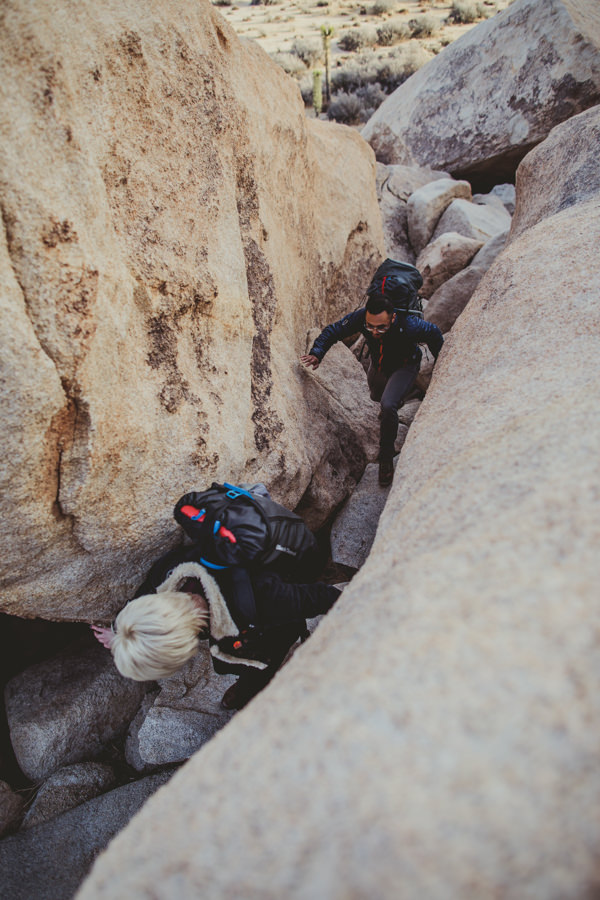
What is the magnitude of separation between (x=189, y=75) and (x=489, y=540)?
113 inches

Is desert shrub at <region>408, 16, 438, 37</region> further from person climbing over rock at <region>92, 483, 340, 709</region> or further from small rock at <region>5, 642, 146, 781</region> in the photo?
small rock at <region>5, 642, 146, 781</region>

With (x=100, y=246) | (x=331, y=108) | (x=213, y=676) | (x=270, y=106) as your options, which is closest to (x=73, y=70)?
(x=100, y=246)

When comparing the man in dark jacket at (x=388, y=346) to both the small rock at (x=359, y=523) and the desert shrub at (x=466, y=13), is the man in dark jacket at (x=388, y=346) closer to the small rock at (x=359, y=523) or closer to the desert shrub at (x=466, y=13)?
the small rock at (x=359, y=523)

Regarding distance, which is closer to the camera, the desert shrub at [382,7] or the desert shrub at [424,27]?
the desert shrub at [424,27]

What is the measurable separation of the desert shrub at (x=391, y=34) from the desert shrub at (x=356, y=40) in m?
0.33

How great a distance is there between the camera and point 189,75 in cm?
275

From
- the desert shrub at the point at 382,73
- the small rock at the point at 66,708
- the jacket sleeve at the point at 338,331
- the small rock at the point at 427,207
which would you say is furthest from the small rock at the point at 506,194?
the small rock at the point at 66,708

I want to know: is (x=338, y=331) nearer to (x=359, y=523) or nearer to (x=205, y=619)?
(x=359, y=523)

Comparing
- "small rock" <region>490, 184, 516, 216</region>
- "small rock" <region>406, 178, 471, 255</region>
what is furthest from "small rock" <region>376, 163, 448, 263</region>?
"small rock" <region>490, 184, 516, 216</region>

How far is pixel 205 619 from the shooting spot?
2.34 meters

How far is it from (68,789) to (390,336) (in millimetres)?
3552

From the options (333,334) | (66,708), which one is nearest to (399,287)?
(333,334)

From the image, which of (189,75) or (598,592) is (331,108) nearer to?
(189,75)

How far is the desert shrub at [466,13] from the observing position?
68.2 feet
